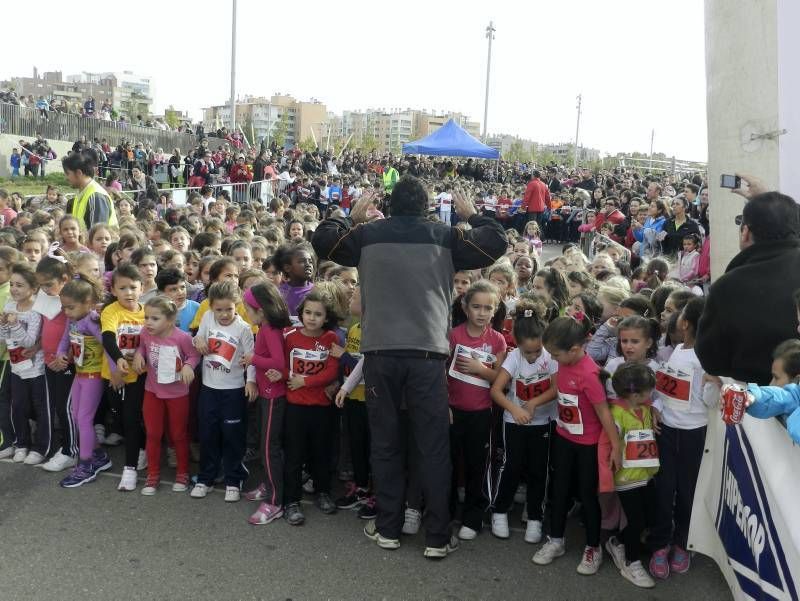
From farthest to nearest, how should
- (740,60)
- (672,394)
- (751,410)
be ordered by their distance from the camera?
(672,394)
(740,60)
(751,410)

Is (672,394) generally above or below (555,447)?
above

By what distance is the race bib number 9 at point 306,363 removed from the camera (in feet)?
16.4

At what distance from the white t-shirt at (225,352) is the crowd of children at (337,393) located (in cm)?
1

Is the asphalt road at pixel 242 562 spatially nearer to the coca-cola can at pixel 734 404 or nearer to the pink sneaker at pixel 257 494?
the pink sneaker at pixel 257 494

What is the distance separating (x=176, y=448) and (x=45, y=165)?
3086cm

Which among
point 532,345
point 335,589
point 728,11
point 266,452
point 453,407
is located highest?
point 728,11

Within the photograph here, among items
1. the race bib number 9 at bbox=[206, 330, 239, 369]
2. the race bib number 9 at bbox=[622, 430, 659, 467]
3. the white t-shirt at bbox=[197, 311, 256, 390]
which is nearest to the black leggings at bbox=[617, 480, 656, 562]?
the race bib number 9 at bbox=[622, 430, 659, 467]

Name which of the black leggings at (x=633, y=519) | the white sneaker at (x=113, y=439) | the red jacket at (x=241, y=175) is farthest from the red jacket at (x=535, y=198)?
the black leggings at (x=633, y=519)

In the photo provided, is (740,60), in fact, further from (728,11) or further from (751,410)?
(751,410)

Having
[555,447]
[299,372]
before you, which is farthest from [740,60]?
[299,372]

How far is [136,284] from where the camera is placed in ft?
18.1

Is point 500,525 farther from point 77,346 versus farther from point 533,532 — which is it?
point 77,346

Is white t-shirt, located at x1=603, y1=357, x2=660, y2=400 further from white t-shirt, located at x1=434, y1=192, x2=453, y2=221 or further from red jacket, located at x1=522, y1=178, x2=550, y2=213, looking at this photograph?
white t-shirt, located at x1=434, y1=192, x2=453, y2=221

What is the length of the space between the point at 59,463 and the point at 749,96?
204 inches
